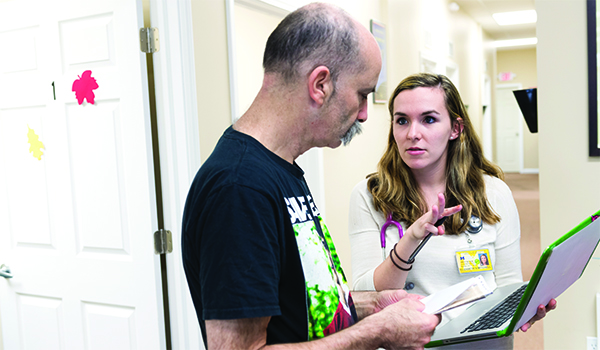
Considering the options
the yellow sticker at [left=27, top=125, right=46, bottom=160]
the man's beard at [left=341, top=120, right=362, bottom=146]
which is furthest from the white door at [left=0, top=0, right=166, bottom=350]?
the man's beard at [left=341, top=120, right=362, bottom=146]

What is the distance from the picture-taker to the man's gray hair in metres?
0.89

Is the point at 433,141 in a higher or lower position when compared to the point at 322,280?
higher

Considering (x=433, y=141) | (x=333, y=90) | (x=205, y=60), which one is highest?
(x=205, y=60)

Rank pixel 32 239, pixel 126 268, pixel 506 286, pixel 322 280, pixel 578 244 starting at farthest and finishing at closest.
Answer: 1. pixel 32 239
2. pixel 126 268
3. pixel 506 286
4. pixel 578 244
5. pixel 322 280

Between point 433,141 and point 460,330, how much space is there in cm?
62

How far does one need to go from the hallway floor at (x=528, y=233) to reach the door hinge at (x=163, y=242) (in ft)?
7.23

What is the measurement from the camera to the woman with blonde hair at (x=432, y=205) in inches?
55.9

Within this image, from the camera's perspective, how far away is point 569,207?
2.14 meters

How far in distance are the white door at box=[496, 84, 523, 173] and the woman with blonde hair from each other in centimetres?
1158

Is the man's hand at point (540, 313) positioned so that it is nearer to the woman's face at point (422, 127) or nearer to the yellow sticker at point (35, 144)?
the woman's face at point (422, 127)

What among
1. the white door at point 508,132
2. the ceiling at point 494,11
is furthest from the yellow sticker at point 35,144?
the white door at point 508,132

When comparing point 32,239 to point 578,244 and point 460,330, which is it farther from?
point 578,244

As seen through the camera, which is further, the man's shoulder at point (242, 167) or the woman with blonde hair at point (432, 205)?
the woman with blonde hair at point (432, 205)

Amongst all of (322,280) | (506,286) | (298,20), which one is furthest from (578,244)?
(298,20)
